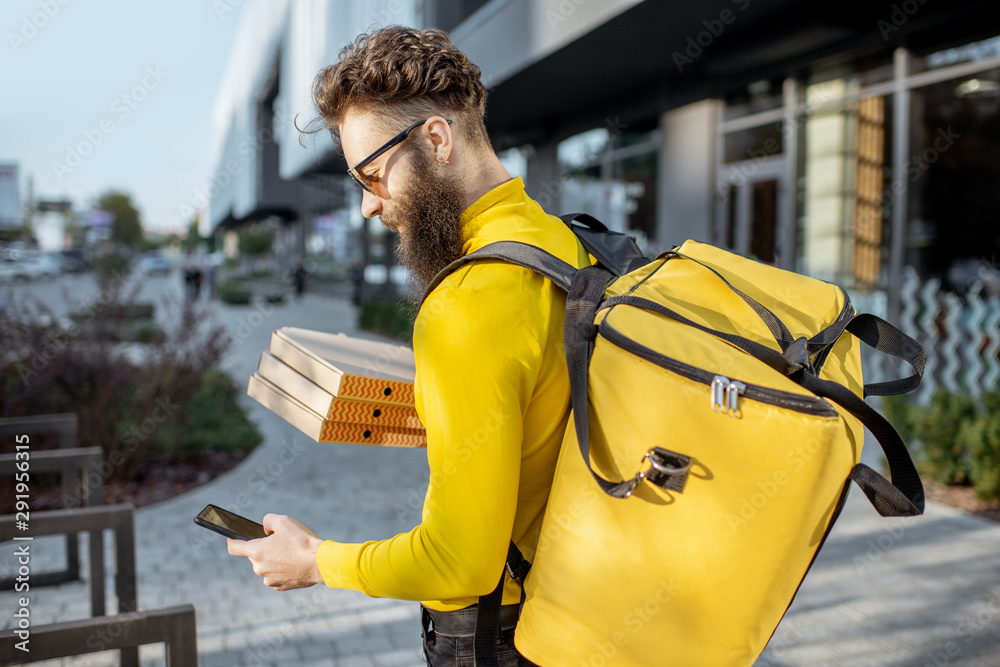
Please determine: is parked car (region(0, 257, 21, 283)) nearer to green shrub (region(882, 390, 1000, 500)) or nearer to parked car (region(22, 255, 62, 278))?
parked car (region(22, 255, 62, 278))

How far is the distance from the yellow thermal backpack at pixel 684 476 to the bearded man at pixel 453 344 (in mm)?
80

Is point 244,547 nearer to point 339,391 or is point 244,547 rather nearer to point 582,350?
point 339,391

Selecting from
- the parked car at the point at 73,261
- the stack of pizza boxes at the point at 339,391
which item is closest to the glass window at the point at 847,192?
the stack of pizza boxes at the point at 339,391

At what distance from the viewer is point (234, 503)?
5.99 m

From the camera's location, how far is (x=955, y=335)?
24.1 ft

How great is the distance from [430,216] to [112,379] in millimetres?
5915

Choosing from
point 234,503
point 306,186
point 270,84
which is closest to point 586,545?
point 234,503

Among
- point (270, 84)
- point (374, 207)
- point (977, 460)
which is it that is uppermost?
point (270, 84)

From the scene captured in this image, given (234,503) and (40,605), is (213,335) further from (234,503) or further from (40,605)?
(40,605)

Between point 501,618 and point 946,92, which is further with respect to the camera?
point 946,92

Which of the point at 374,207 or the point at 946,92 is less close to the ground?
the point at 946,92

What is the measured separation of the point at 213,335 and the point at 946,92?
8183 millimetres

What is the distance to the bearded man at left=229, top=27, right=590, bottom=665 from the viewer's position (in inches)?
44.4

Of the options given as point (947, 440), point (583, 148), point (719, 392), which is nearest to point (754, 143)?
point (583, 148)
